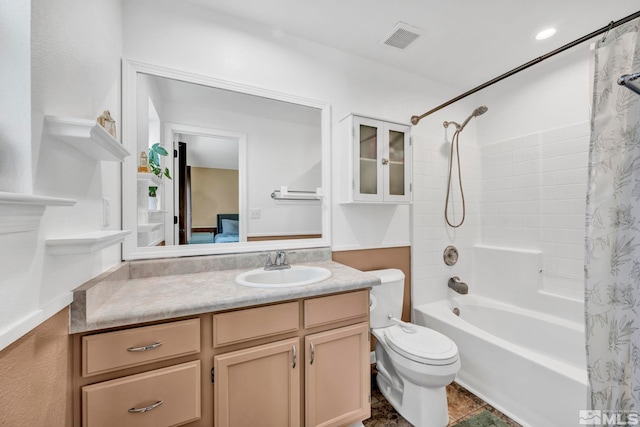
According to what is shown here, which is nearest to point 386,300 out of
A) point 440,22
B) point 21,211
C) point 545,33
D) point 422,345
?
point 422,345

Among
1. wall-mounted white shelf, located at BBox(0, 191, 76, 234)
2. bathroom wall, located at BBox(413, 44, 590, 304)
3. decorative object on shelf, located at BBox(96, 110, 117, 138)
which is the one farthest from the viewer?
bathroom wall, located at BBox(413, 44, 590, 304)

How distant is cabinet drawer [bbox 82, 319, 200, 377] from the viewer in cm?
89

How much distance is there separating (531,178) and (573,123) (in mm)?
480

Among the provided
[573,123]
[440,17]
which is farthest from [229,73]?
[573,123]

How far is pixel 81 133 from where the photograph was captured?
2.51ft

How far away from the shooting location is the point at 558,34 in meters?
1.81

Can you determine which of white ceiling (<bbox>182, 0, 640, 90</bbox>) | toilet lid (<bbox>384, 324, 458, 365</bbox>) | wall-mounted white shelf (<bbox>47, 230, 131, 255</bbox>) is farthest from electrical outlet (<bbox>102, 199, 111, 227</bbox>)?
toilet lid (<bbox>384, 324, 458, 365</bbox>)

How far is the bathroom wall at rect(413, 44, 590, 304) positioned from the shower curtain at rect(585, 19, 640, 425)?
3.72ft

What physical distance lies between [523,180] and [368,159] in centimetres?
149

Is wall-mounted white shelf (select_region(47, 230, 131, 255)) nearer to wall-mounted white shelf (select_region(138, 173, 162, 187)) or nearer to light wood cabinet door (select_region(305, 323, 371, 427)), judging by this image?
wall-mounted white shelf (select_region(138, 173, 162, 187))

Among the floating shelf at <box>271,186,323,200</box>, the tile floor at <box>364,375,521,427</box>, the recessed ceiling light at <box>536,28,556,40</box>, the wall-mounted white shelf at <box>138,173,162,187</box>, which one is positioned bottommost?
the tile floor at <box>364,375,521,427</box>

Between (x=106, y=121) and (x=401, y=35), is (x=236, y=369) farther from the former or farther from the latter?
(x=401, y=35)

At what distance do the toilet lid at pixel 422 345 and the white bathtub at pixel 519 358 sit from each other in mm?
382

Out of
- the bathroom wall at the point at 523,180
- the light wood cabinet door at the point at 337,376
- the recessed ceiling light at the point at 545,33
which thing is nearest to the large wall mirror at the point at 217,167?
the light wood cabinet door at the point at 337,376
